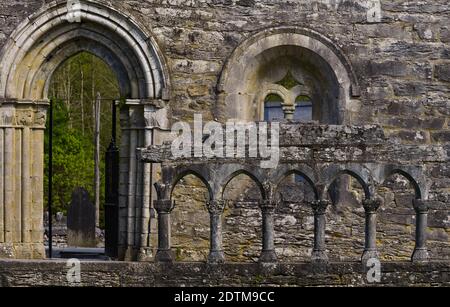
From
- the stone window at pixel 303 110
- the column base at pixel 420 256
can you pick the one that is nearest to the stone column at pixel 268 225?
the column base at pixel 420 256

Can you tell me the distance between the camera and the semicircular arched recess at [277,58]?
60.6 ft

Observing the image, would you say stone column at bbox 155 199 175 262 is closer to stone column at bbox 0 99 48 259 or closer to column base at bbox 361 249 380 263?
column base at bbox 361 249 380 263

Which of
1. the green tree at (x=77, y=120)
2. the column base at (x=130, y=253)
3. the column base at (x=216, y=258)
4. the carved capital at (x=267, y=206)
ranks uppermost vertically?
the green tree at (x=77, y=120)

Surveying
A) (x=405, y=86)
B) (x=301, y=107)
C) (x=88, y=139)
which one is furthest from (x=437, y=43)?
(x=88, y=139)

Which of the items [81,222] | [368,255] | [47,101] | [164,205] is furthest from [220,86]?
[81,222]

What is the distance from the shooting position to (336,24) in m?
18.6

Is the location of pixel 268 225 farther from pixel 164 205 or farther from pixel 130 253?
pixel 130 253

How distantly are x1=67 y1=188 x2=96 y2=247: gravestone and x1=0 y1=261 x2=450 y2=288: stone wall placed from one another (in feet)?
32.9

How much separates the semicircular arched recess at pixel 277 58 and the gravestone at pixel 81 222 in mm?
6976

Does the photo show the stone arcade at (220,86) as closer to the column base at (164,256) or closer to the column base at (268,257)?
the column base at (164,256)

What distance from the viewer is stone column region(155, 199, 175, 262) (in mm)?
15055

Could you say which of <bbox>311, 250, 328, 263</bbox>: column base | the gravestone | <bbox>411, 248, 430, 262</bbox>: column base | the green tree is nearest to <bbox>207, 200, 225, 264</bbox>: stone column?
<bbox>311, 250, 328, 263</bbox>: column base

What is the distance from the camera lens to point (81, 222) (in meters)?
25.3

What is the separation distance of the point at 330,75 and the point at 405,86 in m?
0.91
